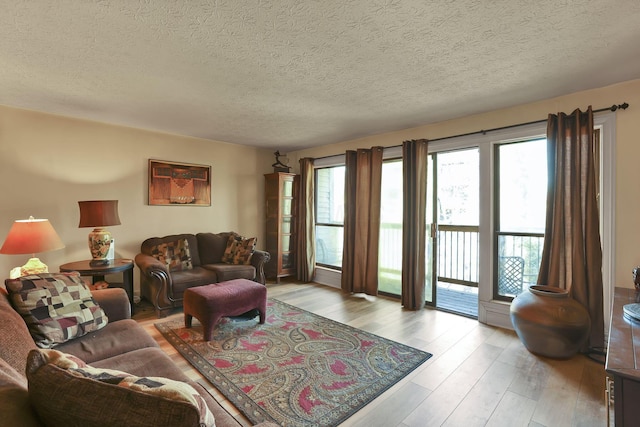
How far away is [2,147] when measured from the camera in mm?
3107

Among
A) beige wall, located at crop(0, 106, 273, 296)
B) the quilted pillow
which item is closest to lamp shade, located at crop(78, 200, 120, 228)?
beige wall, located at crop(0, 106, 273, 296)

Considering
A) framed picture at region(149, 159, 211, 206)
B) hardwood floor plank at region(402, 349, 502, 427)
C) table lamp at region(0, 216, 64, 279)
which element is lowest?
hardwood floor plank at region(402, 349, 502, 427)

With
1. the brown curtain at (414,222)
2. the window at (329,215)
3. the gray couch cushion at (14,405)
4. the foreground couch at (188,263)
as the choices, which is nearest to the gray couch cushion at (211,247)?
the foreground couch at (188,263)

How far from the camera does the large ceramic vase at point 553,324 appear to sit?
236 centimetres

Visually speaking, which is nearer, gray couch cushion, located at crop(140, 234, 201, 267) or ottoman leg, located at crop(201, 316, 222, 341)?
ottoman leg, located at crop(201, 316, 222, 341)

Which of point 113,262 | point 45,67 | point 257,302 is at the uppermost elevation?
point 45,67

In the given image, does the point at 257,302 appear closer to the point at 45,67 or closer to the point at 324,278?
the point at 324,278

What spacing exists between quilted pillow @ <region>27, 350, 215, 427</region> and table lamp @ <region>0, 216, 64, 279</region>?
2.64m

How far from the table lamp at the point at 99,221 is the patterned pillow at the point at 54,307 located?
1432 mm

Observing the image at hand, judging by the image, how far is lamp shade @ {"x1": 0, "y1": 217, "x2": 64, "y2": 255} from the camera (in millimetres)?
2596

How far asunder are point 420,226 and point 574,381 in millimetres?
1940

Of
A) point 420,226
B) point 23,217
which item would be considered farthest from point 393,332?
point 23,217

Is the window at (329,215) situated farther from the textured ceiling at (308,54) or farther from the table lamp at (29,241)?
the table lamp at (29,241)

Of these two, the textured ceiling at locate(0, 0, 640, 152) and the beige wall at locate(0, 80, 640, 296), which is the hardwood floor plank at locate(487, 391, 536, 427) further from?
the textured ceiling at locate(0, 0, 640, 152)
